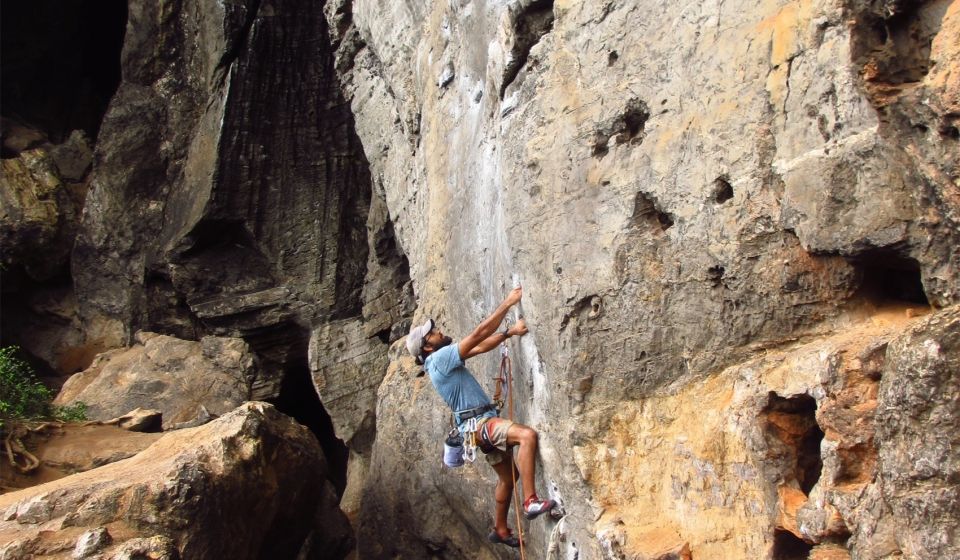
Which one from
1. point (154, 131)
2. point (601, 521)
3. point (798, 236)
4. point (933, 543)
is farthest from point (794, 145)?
point (154, 131)

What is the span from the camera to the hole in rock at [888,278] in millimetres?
3928

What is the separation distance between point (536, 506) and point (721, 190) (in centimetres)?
226

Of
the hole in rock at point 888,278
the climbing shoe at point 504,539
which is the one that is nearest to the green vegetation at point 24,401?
the climbing shoe at point 504,539

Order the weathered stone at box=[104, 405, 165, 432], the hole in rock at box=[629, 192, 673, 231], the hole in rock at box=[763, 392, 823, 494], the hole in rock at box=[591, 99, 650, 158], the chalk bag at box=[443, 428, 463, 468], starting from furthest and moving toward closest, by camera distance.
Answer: the weathered stone at box=[104, 405, 165, 432] < the chalk bag at box=[443, 428, 463, 468] < the hole in rock at box=[591, 99, 650, 158] < the hole in rock at box=[629, 192, 673, 231] < the hole in rock at box=[763, 392, 823, 494]

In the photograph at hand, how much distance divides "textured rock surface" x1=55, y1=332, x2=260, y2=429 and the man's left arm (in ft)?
27.1

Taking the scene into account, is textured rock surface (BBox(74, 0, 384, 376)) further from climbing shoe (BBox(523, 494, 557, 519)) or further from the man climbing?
climbing shoe (BBox(523, 494, 557, 519))

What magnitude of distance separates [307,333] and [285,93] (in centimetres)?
375

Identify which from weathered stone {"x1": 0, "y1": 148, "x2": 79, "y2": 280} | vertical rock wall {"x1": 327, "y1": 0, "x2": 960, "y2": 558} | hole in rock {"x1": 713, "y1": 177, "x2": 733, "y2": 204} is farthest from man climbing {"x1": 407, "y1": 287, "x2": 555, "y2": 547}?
weathered stone {"x1": 0, "y1": 148, "x2": 79, "y2": 280}

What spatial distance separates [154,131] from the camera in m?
15.1

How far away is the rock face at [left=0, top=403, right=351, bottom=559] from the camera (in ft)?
21.0

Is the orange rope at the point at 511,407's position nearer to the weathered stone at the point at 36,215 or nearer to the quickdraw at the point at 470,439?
the quickdraw at the point at 470,439

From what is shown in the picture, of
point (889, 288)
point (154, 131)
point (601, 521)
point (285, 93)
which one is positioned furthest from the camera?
point (154, 131)

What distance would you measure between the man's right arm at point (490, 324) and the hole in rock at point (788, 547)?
87.5 inches

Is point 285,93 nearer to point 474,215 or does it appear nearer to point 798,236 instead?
point 474,215
